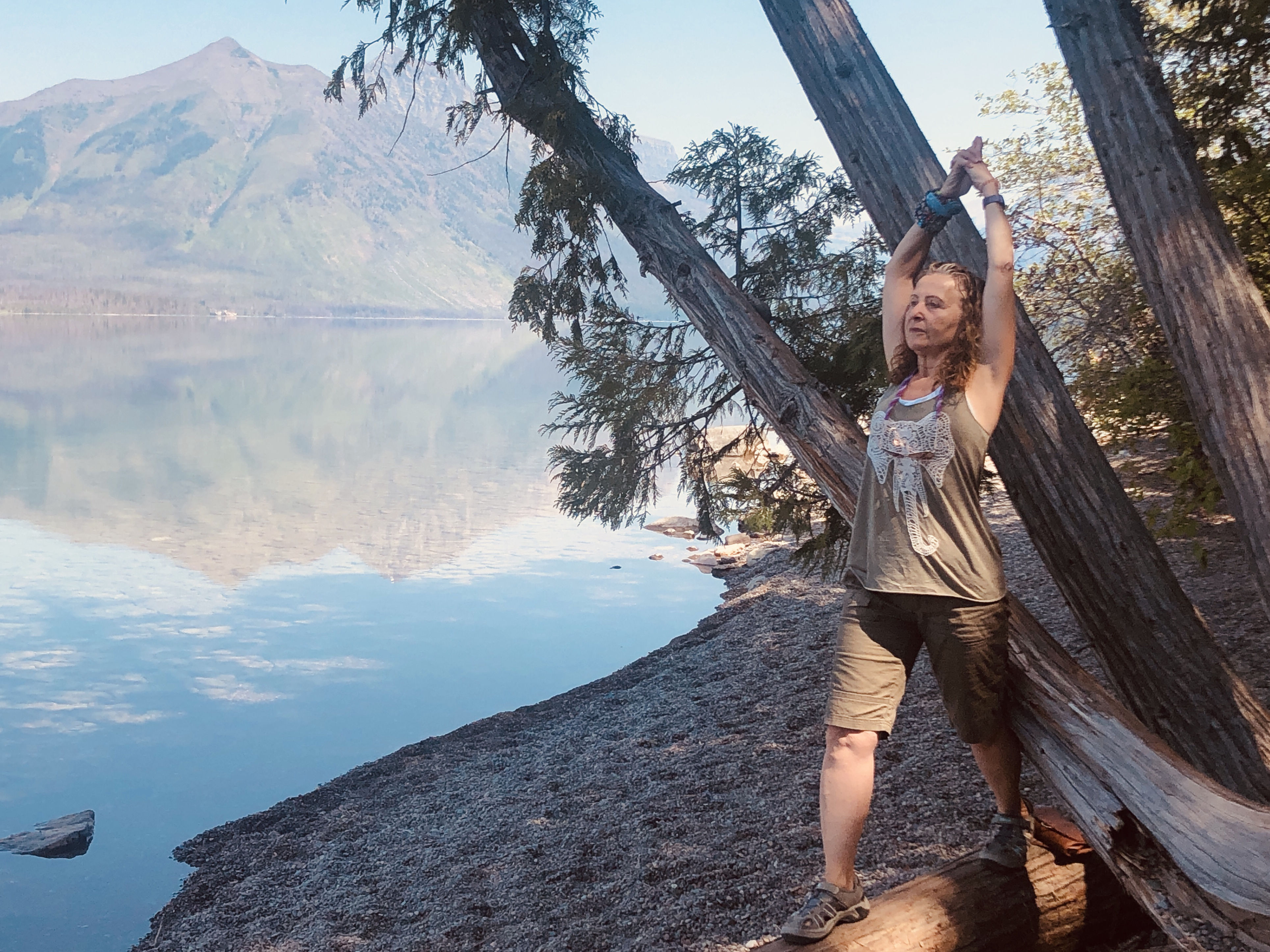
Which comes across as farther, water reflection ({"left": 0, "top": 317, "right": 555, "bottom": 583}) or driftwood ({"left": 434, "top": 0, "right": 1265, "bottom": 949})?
water reflection ({"left": 0, "top": 317, "right": 555, "bottom": 583})

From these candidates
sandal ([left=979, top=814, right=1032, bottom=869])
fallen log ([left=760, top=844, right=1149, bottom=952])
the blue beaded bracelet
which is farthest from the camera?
the blue beaded bracelet

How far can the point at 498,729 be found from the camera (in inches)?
264

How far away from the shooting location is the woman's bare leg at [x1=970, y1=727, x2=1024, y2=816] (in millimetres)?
2621

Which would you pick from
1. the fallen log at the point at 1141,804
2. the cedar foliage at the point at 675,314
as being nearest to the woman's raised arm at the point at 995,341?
the fallen log at the point at 1141,804

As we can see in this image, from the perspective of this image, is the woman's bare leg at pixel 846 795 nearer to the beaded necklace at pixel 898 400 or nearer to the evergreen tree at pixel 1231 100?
the beaded necklace at pixel 898 400

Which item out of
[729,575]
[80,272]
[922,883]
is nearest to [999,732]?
[922,883]

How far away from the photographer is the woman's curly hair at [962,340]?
2375 millimetres

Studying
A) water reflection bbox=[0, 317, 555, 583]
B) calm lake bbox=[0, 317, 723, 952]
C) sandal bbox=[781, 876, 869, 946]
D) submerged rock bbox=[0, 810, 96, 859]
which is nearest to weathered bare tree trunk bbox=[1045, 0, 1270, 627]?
sandal bbox=[781, 876, 869, 946]

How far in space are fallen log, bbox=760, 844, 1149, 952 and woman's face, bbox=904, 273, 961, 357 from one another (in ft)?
4.21

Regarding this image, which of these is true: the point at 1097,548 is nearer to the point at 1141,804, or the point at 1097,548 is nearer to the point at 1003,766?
the point at 1003,766

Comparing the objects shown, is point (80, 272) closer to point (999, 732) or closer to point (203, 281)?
point (203, 281)

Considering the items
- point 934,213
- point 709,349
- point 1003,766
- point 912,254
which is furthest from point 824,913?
point 709,349

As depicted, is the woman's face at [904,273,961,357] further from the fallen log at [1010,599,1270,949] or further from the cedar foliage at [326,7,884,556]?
the cedar foliage at [326,7,884,556]

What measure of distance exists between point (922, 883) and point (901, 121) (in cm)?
238
